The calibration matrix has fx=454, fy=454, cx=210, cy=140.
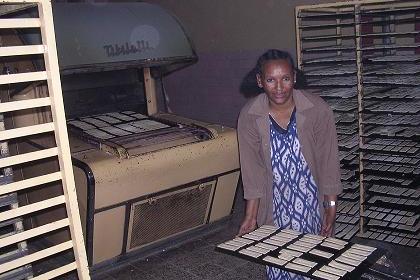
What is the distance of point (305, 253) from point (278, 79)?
110cm

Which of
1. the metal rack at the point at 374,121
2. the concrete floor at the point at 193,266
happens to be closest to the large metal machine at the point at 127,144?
the concrete floor at the point at 193,266

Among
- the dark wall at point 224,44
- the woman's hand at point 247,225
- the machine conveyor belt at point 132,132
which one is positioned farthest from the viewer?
the dark wall at point 224,44

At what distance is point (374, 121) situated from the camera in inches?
171

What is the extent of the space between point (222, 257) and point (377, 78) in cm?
235

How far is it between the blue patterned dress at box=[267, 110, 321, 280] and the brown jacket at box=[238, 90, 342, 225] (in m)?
0.04

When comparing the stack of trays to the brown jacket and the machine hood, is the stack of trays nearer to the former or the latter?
the brown jacket

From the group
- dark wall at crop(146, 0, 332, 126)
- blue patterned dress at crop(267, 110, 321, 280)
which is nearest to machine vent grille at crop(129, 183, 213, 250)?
blue patterned dress at crop(267, 110, 321, 280)

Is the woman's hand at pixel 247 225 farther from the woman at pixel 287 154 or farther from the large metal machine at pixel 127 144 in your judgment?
the large metal machine at pixel 127 144

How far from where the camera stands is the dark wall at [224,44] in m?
6.19

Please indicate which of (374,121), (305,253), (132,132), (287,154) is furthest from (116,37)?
(305,253)

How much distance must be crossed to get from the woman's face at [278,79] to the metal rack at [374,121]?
5.11 feet

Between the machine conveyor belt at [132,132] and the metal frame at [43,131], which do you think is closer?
the metal frame at [43,131]

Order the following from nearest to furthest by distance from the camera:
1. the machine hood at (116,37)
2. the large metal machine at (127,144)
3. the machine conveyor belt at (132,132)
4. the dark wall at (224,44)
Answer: the large metal machine at (127,144), the machine hood at (116,37), the machine conveyor belt at (132,132), the dark wall at (224,44)

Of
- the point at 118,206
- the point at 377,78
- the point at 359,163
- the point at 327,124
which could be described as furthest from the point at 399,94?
the point at 118,206
